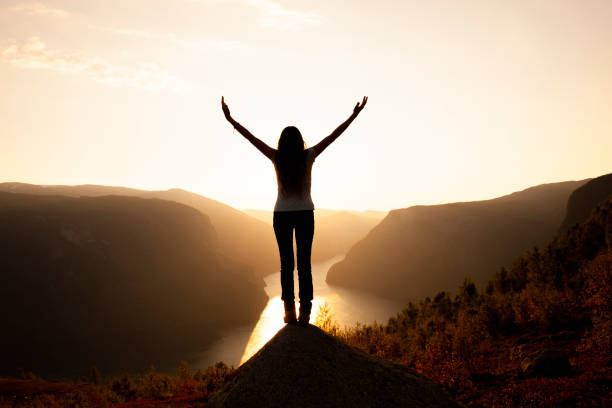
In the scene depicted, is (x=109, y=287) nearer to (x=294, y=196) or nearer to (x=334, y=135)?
(x=294, y=196)

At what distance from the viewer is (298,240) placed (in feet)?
14.3

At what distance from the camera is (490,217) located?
366ft

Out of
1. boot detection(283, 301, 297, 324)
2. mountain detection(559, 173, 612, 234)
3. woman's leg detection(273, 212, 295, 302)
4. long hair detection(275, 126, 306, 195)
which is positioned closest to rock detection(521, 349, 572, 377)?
boot detection(283, 301, 297, 324)

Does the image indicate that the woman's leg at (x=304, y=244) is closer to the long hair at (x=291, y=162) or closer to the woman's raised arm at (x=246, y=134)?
the long hair at (x=291, y=162)

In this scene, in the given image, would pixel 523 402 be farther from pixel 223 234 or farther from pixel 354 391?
pixel 223 234

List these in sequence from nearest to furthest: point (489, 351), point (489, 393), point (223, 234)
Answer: point (489, 393)
point (489, 351)
point (223, 234)

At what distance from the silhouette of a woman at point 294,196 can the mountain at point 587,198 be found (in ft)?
267

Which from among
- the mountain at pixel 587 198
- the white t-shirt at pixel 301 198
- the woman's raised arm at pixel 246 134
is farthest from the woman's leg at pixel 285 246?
the mountain at pixel 587 198

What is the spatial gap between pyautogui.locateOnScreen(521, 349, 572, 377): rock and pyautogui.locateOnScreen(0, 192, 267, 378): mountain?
5540 centimetres

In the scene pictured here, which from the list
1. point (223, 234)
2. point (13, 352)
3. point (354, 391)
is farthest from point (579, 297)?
point (223, 234)

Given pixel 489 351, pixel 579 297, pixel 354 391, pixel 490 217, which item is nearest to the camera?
Result: pixel 354 391

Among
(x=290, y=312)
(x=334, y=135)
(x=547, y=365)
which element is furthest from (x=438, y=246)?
(x=334, y=135)

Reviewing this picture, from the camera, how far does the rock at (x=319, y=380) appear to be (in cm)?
363

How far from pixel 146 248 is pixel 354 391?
302ft
